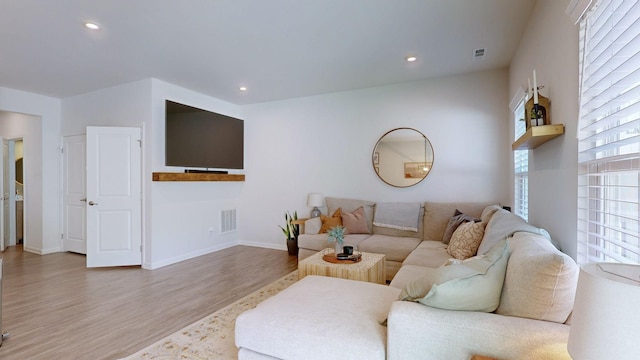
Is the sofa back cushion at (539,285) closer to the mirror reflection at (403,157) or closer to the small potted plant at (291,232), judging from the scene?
the mirror reflection at (403,157)

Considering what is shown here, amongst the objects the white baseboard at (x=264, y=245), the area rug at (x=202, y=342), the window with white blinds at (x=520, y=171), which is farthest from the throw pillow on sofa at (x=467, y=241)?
the white baseboard at (x=264, y=245)

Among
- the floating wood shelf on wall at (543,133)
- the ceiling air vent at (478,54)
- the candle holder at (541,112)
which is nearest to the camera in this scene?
the floating wood shelf on wall at (543,133)

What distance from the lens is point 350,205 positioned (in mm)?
4539

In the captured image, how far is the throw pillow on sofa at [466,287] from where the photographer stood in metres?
1.33

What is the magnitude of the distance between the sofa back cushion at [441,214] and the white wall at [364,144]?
0.90 ft

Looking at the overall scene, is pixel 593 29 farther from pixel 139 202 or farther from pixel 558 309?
pixel 139 202

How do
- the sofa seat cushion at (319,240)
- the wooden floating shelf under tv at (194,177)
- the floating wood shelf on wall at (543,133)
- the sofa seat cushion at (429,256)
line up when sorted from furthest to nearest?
the wooden floating shelf under tv at (194,177) < the sofa seat cushion at (319,240) < the sofa seat cushion at (429,256) < the floating wood shelf on wall at (543,133)

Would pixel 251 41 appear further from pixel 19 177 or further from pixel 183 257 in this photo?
pixel 19 177

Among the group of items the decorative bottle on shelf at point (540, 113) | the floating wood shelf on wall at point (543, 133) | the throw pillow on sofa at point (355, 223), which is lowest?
the throw pillow on sofa at point (355, 223)

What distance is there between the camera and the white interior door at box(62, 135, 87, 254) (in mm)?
4863

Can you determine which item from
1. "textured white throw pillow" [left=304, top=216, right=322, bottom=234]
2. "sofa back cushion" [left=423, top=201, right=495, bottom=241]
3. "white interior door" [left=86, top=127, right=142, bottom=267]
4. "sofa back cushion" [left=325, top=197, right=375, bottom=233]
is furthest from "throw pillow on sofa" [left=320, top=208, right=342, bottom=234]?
"white interior door" [left=86, top=127, right=142, bottom=267]

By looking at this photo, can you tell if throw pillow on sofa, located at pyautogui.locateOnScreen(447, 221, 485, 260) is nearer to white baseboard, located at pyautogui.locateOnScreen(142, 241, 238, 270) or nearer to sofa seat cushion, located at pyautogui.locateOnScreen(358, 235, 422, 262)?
sofa seat cushion, located at pyautogui.locateOnScreen(358, 235, 422, 262)

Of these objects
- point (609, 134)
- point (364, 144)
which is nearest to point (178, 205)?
point (364, 144)

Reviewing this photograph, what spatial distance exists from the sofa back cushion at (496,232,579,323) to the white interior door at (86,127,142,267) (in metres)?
4.36
